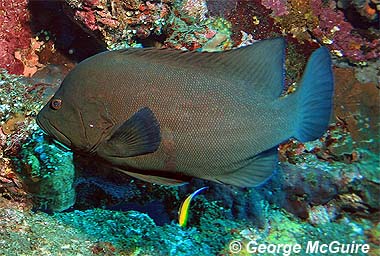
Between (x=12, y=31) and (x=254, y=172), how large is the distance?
3.90m

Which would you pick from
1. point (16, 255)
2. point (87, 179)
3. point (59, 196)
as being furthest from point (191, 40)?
point (16, 255)

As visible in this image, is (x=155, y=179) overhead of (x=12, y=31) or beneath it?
beneath

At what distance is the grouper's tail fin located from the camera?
215cm

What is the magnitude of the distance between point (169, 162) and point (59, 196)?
164cm

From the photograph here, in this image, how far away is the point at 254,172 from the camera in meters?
2.25

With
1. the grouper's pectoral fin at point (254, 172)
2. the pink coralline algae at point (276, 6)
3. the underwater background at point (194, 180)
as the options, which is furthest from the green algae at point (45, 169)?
the pink coralline algae at point (276, 6)

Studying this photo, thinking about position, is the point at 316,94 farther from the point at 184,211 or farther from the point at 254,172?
the point at 184,211

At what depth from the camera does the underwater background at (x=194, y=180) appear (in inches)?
129

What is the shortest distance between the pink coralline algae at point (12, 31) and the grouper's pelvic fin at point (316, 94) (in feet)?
12.7

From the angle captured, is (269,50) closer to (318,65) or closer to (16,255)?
(318,65)

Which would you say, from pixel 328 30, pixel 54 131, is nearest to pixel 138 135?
pixel 54 131

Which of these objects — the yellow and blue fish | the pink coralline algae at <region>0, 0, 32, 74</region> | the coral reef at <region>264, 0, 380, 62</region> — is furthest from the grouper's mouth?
the coral reef at <region>264, 0, 380, 62</region>

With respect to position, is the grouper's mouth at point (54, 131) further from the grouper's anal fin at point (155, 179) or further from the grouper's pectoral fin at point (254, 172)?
the grouper's pectoral fin at point (254, 172)

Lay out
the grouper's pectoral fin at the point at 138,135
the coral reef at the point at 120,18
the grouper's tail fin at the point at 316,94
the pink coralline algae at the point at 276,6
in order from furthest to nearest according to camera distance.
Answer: the pink coralline algae at the point at 276,6, the coral reef at the point at 120,18, the grouper's tail fin at the point at 316,94, the grouper's pectoral fin at the point at 138,135
